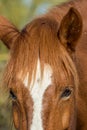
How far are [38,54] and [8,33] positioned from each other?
1.39 feet

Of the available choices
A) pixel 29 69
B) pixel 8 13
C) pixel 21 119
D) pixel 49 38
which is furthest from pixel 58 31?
pixel 8 13

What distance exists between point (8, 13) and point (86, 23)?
280 inches

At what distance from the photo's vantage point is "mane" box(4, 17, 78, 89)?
4.07 meters

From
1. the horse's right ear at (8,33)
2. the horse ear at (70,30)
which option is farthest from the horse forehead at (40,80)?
the horse's right ear at (8,33)

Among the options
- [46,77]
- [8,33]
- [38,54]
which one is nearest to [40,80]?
[46,77]

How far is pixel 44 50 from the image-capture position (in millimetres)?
4113

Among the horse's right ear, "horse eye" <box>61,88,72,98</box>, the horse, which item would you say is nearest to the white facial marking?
the horse

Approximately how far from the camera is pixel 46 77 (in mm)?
3990

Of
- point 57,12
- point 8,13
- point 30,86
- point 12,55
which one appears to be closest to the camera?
point 30,86

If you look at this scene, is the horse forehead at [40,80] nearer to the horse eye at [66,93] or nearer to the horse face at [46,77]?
the horse face at [46,77]

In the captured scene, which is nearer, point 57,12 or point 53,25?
point 53,25

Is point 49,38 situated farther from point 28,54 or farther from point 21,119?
point 21,119

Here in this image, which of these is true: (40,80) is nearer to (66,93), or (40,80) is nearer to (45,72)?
(45,72)

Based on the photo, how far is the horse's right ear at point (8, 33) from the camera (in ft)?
14.3
